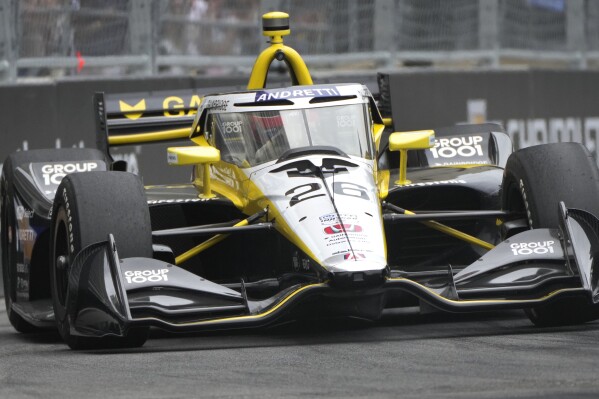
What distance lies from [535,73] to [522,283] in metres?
8.04

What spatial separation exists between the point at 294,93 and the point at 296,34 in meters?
5.66

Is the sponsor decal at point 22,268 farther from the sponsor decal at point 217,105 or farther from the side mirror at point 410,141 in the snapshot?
the side mirror at point 410,141

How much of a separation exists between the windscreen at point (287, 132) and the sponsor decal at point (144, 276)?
124 cm

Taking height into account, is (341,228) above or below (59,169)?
below

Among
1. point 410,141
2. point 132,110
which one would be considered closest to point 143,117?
point 132,110

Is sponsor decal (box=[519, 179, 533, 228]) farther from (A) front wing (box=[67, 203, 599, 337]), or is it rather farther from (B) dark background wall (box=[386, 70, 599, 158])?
(B) dark background wall (box=[386, 70, 599, 158])

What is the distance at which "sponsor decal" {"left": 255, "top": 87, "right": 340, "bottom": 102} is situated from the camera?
29.4 ft

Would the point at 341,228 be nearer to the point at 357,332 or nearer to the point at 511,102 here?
the point at 357,332

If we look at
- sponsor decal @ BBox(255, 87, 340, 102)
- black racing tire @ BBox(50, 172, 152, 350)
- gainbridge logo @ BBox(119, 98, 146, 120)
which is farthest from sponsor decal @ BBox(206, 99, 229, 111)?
gainbridge logo @ BBox(119, 98, 146, 120)

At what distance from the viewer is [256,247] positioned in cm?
892

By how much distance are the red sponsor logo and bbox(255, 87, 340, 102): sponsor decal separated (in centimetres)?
143

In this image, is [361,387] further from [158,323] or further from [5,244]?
[5,244]

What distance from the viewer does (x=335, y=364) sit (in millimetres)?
6750

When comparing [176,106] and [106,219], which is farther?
[176,106]
